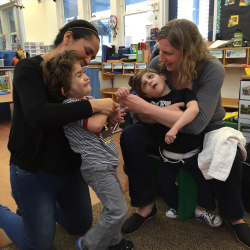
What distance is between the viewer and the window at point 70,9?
245 inches

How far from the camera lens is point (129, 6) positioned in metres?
4.93

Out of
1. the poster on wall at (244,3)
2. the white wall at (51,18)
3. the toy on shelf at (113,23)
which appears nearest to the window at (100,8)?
the toy on shelf at (113,23)

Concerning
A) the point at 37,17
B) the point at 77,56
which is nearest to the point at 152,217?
the point at 77,56

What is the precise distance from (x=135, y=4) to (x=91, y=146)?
14.6 feet

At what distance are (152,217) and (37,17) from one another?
7139 millimetres

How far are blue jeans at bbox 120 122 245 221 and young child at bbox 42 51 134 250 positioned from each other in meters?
0.35

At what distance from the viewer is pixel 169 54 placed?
1.38 meters

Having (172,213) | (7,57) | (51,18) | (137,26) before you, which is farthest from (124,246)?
(51,18)

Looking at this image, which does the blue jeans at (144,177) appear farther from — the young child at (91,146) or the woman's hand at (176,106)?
the young child at (91,146)

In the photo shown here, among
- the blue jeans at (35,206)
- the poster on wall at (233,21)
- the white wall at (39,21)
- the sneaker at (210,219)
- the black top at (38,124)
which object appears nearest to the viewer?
the black top at (38,124)

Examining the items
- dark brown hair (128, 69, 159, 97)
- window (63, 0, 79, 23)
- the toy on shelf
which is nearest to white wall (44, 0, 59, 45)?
window (63, 0, 79, 23)

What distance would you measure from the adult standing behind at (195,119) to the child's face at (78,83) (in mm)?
294

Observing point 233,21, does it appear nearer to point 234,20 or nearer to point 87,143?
point 234,20

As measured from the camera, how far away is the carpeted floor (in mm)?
1329
